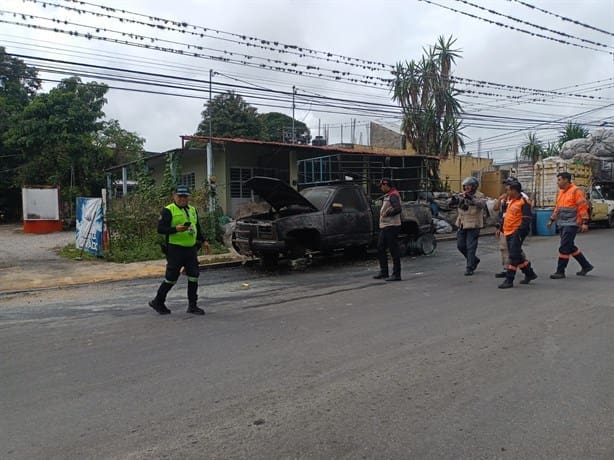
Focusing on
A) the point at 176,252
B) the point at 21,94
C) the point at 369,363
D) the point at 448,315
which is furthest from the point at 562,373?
the point at 21,94

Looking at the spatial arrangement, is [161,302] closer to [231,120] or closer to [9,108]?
[9,108]

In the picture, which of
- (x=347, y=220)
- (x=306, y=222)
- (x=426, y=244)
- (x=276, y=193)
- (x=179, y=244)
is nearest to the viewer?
(x=179, y=244)

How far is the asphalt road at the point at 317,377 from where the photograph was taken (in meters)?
2.93

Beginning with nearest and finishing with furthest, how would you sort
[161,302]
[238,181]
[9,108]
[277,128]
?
[161,302] → [238,181] → [9,108] → [277,128]

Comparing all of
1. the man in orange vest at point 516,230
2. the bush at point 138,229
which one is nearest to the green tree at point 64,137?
the bush at point 138,229

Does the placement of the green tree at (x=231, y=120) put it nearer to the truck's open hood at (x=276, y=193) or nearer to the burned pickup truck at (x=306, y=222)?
the burned pickup truck at (x=306, y=222)

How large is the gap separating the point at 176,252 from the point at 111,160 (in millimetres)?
21607

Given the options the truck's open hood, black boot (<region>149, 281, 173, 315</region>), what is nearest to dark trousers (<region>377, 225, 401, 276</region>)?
the truck's open hood

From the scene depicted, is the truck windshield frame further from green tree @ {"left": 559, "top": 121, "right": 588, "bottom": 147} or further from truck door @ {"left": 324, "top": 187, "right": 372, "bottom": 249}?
green tree @ {"left": 559, "top": 121, "right": 588, "bottom": 147}

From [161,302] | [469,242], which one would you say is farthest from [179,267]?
[469,242]

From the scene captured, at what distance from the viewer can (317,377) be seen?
13.0ft

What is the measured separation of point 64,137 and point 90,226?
484 inches

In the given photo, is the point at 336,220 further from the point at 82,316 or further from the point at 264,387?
the point at 264,387

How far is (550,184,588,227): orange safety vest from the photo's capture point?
8188mm
